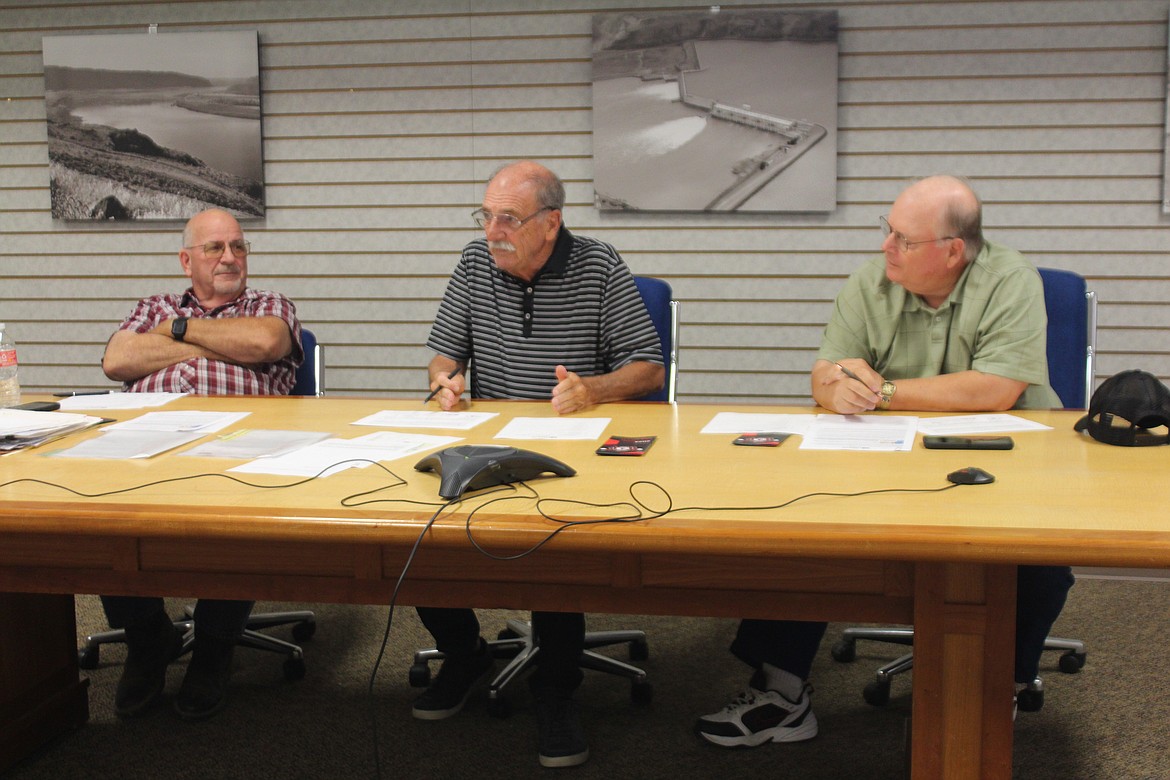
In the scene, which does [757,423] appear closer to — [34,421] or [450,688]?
[450,688]

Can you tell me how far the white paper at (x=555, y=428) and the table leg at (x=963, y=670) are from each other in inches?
33.8

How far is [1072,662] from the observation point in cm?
272

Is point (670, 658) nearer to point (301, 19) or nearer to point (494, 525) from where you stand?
point (494, 525)

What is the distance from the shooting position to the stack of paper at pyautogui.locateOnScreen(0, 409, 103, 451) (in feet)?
6.74

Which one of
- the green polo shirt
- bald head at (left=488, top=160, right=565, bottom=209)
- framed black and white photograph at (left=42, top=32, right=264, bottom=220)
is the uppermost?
framed black and white photograph at (left=42, top=32, right=264, bottom=220)

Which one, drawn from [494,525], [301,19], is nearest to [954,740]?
[494,525]

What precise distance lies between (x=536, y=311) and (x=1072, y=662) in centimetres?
176

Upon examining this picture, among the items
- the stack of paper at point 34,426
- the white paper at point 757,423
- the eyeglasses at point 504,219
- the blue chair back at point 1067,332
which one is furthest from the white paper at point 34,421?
the blue chair back at point 1067,332

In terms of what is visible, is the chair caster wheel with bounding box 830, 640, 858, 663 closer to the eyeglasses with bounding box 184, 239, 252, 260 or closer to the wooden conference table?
the wooden conference table

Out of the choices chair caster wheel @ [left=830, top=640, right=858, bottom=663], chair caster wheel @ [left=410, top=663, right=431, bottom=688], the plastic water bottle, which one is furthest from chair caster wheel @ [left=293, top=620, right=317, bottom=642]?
chair caster wheel @ [left=830, top=640, right=858, bottom=663]

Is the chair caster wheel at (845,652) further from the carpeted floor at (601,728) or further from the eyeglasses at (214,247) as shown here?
the eyeglasses at (214,247)

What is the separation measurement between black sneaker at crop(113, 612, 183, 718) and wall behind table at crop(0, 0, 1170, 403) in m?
1.91

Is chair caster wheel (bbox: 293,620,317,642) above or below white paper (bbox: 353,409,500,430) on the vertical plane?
below

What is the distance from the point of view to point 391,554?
1.59 metres
